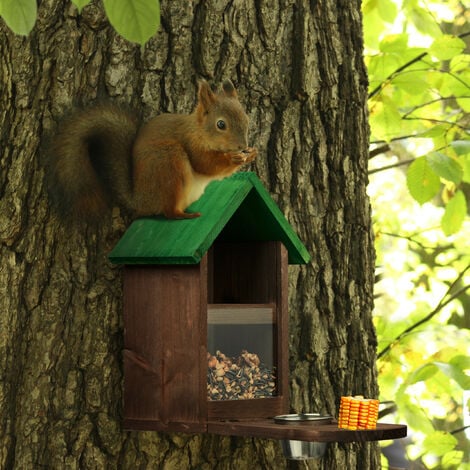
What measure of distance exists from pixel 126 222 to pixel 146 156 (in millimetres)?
185

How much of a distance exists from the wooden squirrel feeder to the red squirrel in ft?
0.16

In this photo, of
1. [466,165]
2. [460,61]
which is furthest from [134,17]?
[460,61]

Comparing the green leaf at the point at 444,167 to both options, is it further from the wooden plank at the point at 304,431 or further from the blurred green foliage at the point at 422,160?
the wooden plank at the point at 304,431

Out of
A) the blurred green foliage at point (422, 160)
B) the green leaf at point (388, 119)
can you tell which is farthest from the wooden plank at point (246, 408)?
the green leaf at point (388, 119)

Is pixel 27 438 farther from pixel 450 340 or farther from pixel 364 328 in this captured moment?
pixel 450 340

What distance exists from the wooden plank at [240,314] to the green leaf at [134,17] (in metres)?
0.66

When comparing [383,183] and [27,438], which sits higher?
[383,183]

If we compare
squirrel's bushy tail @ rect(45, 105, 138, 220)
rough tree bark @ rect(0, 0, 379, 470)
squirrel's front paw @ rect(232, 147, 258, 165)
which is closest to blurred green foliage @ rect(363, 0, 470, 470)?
rough tree bark @ rect(0, 0, 379, 470)

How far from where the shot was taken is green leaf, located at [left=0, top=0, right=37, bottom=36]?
1179 millimetres

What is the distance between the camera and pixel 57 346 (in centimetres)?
189

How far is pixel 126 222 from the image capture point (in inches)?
76.1

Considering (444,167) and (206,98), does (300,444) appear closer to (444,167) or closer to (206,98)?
(206,98)

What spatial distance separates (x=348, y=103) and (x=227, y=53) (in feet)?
1.25

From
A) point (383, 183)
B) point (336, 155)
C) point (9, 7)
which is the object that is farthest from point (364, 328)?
point (383, 183)
